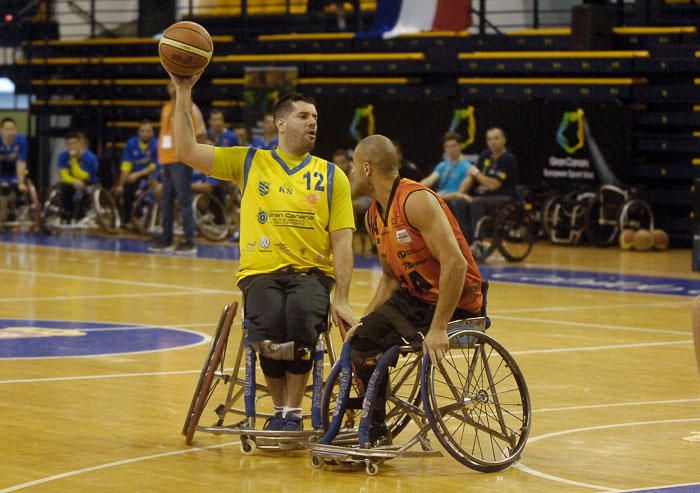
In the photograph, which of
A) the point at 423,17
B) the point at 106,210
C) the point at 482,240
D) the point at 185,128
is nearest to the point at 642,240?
the point at 482,240

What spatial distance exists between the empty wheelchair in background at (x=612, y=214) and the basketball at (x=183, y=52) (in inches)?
495

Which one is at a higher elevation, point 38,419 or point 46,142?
point 46,142

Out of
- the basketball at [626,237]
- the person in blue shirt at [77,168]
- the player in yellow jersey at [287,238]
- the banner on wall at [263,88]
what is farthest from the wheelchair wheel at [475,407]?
the banner on wall at [263,88]

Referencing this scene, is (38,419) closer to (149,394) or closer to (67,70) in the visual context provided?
(149,394)

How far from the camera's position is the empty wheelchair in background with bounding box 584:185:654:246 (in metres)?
18.8

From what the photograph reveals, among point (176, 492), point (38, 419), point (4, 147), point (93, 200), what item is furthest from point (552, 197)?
point (176, 492)

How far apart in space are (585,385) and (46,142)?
54.1 feet

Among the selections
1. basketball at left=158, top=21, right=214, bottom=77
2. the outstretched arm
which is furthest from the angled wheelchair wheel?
basketball at left=158, top=21, right=214, bottom=77

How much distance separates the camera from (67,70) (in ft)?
80.2

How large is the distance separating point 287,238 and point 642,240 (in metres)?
12.8

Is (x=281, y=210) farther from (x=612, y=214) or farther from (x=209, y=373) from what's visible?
(x=612, y=214)

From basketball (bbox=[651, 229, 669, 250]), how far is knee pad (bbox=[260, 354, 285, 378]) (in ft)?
42.7

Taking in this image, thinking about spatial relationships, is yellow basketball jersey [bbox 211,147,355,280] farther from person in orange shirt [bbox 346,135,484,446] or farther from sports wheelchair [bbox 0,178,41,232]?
sports wheelchair [bbox 0,178,41,232]

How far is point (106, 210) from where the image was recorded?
20.6 metres
